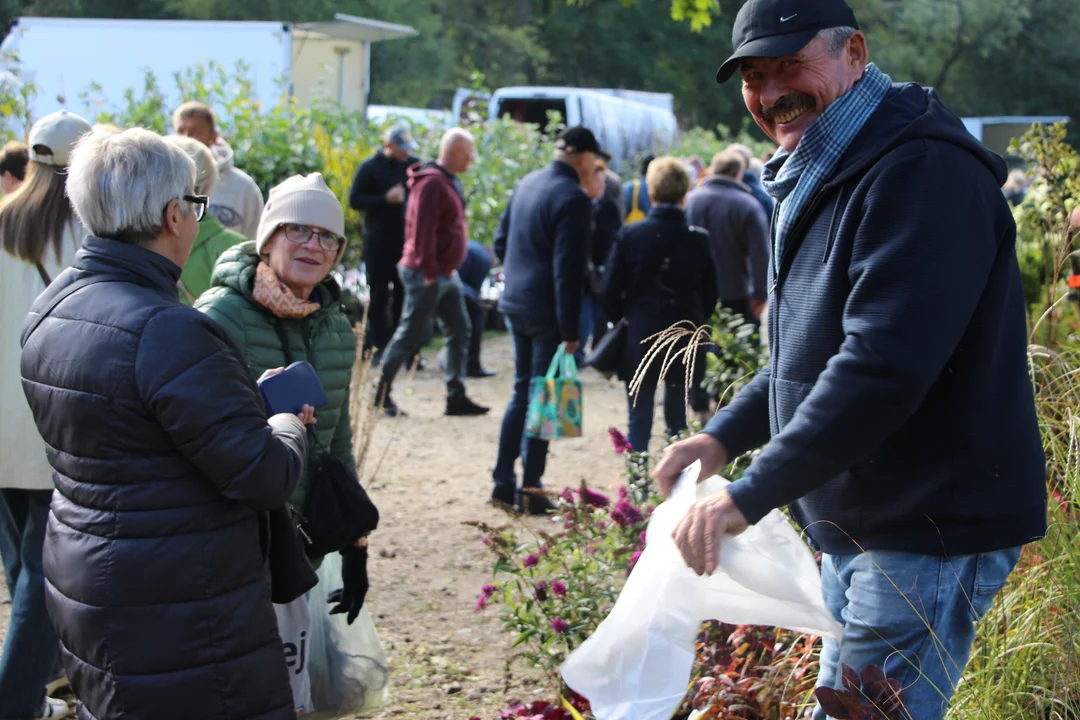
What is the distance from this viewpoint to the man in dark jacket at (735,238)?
8.55 m

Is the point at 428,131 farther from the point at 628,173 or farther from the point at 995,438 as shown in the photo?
the point at 995,438

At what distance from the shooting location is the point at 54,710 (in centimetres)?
408

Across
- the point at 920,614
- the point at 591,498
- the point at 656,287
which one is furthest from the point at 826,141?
the point at 656,287

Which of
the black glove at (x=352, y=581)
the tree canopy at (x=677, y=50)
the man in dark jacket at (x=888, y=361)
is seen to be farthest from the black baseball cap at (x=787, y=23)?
the tree canopy at (x=677, y=50)

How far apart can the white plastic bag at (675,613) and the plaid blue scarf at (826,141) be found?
22.9 inches

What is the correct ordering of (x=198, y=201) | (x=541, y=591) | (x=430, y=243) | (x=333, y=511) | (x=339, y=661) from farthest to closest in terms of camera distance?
(x=430, y=243), (x=541, y=591), (x=339, y=661), (x=333, y=511), (x=198, y=201)

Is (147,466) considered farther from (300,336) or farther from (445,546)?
(445,546)

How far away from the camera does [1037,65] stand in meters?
49.5

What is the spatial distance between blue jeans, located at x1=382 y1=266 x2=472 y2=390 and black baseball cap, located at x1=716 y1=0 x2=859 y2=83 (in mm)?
6396

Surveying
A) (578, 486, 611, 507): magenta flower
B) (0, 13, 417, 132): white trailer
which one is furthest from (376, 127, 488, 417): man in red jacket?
(0, 13, 417, 132): white trailer

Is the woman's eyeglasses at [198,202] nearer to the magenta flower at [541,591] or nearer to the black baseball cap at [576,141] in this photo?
the magenta flower at [541,591]

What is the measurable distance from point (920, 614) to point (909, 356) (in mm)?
506

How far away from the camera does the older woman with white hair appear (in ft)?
7.95

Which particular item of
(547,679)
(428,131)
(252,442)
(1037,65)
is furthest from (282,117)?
(1037,65)
